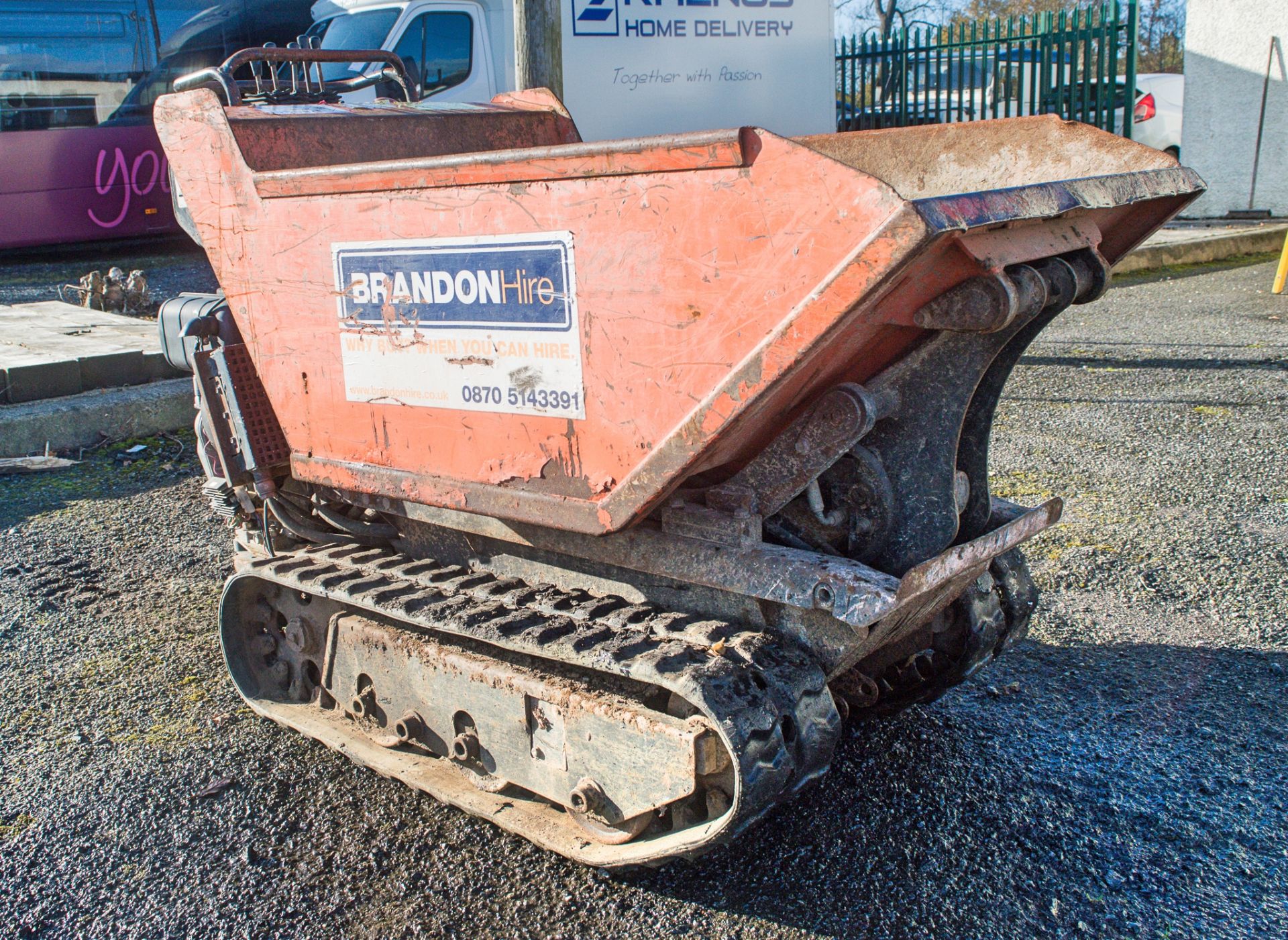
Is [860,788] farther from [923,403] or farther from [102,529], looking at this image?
[102,529]

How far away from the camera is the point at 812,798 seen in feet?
10.4

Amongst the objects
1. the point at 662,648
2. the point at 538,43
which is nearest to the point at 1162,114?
the point at 538,43

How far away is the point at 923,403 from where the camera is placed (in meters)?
2.81

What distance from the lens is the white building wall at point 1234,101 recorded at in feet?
47.0

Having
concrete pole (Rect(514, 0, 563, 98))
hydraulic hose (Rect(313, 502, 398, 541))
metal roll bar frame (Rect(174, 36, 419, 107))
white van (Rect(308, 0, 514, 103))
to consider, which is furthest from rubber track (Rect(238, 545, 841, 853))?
white van (Rect(308, 0, 514, 103))

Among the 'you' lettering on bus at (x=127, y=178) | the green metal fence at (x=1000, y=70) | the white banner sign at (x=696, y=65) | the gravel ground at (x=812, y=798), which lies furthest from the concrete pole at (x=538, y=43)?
the 'you' lettering on bus at (x=127, y=178)

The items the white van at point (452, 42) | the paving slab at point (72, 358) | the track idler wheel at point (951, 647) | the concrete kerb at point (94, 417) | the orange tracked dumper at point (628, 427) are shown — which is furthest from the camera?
the white van at point (452, 42)

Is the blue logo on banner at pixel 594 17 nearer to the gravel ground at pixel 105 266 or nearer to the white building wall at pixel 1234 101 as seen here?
the gravel ground at pixel 105 266

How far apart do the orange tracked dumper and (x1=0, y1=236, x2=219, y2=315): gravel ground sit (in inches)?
322

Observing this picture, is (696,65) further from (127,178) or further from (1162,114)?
(1162,114)

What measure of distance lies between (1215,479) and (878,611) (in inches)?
145

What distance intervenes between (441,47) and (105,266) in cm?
565

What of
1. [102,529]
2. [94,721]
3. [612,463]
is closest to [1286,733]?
[612,463]

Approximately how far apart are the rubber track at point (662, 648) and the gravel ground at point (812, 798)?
0.39 metres
